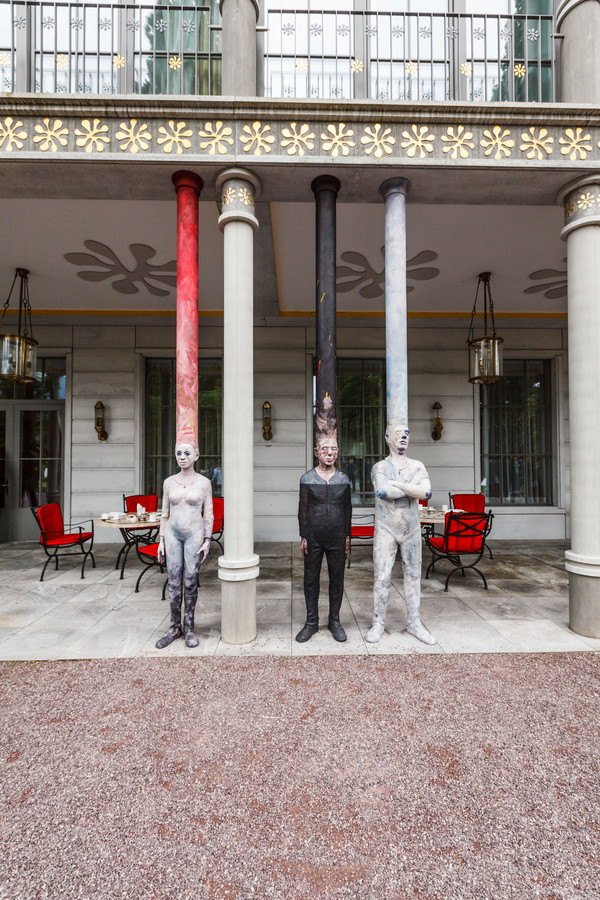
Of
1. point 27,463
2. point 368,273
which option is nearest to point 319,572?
point 368,273

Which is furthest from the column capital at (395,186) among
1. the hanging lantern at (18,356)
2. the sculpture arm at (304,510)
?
the hanging lantern at (18,356)

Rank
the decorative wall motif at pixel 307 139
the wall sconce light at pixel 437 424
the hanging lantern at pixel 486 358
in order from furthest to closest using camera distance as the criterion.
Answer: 1. the wall sconce light at pixel 437 424
2. the hanging lantern at pixel 486 358
3. the decorative wall motif at pixel 307 139

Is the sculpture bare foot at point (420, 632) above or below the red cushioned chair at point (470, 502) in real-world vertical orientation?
below

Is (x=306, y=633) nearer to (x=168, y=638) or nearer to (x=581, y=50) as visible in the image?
(x=168, y=638)

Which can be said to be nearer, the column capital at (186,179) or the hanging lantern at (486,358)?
the column capital at (186,179)

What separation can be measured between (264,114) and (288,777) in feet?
16.7

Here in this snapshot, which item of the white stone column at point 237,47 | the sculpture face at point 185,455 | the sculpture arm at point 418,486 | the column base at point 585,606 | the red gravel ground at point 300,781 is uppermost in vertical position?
the white stone column at point 237,47

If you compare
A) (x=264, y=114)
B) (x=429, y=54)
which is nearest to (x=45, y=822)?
(x=264, y=114)

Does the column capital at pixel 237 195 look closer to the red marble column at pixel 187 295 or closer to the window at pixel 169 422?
the red marble column at pixel 187 295

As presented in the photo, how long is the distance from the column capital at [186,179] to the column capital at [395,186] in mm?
1805

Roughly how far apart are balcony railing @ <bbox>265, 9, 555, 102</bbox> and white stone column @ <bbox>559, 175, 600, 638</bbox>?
5.31 feet

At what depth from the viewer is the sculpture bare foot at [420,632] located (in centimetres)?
380

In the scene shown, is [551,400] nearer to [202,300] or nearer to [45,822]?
[202,300]

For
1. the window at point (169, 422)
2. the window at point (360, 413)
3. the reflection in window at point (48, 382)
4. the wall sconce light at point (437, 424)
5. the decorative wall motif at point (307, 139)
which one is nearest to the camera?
the decorative wall motif at point (307, 139)
